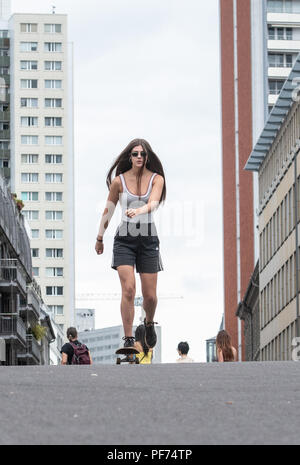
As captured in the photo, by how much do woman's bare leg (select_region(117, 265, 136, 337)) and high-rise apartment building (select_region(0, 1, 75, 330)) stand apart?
133394mm

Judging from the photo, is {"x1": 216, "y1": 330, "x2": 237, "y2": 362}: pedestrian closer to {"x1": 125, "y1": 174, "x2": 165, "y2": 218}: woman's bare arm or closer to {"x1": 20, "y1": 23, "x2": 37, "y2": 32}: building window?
{"x1": 125, "y1": 174, "x2": 165, "y2": 218}: woman's bare arm

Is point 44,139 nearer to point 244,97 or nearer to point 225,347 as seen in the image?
point 244,97

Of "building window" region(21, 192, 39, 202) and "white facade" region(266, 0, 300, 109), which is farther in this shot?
"building window" region(21, 192, 39, 202)

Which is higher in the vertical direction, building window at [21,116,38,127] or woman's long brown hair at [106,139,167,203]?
building window at [21,116,38,127]

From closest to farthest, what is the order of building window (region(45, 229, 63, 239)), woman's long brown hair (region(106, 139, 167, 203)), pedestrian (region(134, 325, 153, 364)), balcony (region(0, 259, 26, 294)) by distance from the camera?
woman's long brown hair (region(106, 139, 167, 203))
pedestrian (region(134, 325, 153, 364))
balcony (region(0, 259, 26, 294))
building window (region(45, 229, 63, 239))

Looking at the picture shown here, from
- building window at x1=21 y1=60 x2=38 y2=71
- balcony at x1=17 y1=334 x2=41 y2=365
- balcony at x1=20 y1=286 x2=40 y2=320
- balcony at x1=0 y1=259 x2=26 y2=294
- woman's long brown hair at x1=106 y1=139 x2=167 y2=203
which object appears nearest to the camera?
woman's long brown hair at x1=106 y1=139 x2=167 y2=203

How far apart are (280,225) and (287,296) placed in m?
5.48

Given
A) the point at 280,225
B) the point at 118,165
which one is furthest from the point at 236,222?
the point at 118,165

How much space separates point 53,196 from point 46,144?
597cm

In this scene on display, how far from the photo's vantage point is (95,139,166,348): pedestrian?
12938 millimetres

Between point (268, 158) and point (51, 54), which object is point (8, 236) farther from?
point (51, 54)

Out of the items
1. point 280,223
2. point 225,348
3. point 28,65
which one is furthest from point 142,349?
point 28,65

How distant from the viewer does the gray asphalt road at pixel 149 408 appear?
6816mm

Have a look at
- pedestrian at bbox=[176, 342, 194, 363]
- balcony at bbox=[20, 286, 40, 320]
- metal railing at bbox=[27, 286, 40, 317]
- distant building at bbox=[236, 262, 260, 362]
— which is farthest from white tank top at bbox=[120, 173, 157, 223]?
distant building at bbox=[236, 262, 260, 362]
